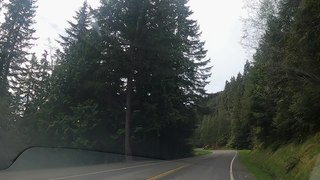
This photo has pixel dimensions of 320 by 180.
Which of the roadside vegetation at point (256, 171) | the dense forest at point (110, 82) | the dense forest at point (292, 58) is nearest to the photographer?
the dense forest at point (292, 58)

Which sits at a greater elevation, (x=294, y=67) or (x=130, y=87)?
(x=130, y=87)

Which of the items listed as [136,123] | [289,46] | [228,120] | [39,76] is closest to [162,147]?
[136,123]

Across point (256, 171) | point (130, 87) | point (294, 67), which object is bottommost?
point (256, 171)

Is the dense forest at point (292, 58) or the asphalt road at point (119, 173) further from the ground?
the dense forest at point (292, 58)

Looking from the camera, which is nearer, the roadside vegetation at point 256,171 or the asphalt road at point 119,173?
the asphalt road at point 119,173

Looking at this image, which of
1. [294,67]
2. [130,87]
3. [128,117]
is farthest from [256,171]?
[130,87]

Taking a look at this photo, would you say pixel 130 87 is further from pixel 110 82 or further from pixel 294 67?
pixel 294 67

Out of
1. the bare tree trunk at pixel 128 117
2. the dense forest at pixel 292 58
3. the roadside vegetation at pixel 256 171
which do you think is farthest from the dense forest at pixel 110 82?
the dense forest at pixel 292 58

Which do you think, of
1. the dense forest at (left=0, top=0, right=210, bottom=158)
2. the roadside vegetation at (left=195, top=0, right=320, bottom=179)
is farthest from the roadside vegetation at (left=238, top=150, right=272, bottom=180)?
the dense forest at (left=0, top=0, right=210, bottom=158)

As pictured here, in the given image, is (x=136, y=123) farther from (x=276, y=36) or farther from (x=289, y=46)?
(x=289, y=46)

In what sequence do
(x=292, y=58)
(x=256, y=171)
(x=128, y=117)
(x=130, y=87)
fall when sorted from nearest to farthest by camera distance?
(x=292, y=58) → (x=256, y=171) → (x=128, y=117) → (x=130, y=87)

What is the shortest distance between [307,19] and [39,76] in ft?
128

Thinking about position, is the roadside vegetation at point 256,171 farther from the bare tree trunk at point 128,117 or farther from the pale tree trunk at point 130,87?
the pale tree trunk at point 130,87

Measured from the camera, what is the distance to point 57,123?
34.7 meters
